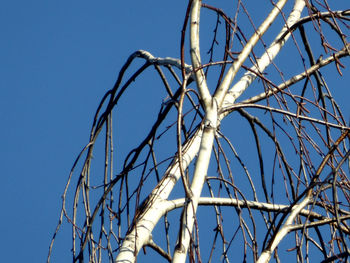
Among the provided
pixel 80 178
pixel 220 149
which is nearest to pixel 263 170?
pixel 220 149

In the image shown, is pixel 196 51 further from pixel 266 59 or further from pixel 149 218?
pixel 266 59

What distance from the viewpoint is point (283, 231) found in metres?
2.18

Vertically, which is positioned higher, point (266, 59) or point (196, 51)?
point (266, 59)

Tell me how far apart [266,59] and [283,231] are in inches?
32.3

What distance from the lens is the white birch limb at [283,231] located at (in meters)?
2.09

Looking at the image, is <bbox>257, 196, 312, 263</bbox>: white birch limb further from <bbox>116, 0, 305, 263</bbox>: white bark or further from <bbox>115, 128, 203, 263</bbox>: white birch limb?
<bbox>115, 128, 203, 263</bbox>: white birch limb

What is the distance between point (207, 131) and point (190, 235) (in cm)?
34

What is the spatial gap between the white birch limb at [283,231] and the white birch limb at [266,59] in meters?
0.39

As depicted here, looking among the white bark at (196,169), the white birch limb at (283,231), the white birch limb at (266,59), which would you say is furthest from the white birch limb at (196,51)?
the white birch limb at (283,231)

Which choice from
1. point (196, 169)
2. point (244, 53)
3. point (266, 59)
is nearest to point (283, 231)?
point (196, 169)

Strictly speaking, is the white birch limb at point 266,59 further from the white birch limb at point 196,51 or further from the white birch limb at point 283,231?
the white birch limb at point 283,231

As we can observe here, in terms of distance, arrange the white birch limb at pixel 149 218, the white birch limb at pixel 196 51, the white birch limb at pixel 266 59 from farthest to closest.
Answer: the white birch limb at pixel 266 59
the white birch limb at pixel 196 51
the white birch limb at pixel 149 218

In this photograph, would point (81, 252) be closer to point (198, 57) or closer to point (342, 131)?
point (198, 57)

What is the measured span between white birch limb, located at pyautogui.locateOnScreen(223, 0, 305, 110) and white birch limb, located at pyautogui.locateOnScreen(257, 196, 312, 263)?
1.28 feet
